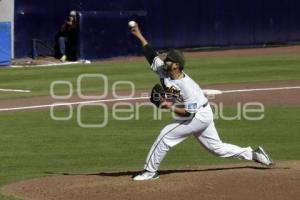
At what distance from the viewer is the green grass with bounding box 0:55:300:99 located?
2175cm

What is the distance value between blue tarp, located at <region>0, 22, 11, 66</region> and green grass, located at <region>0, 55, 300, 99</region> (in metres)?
0.85

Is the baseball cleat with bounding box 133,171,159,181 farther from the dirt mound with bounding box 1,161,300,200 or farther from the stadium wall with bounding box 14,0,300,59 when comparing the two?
the stadium wall with bounding box 14,0,300,59

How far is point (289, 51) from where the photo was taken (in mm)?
30062

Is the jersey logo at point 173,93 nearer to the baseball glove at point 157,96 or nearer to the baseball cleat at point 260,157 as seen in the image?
the baseball glove at point 157,96

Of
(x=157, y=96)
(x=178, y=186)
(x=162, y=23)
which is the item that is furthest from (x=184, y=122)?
(x=162, y=23)

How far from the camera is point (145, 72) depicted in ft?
79.6

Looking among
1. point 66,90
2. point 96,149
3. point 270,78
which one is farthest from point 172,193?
point 270,78

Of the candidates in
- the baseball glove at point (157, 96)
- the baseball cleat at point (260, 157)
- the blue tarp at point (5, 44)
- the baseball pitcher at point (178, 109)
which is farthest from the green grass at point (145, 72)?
the baseball glove at point (157, 96)

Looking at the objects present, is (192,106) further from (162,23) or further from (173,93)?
(162,23)

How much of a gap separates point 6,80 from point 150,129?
872 centimetres

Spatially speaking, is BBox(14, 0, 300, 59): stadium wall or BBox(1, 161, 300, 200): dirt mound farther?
BBox(14, 0, 300, 59): stadium wall

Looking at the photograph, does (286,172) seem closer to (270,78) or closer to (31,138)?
(31,138)

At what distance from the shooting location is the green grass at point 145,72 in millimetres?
21750

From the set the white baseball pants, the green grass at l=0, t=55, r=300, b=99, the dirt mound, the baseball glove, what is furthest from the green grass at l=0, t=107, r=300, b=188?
the green grass at l=0, t=55, r=300, b=99
